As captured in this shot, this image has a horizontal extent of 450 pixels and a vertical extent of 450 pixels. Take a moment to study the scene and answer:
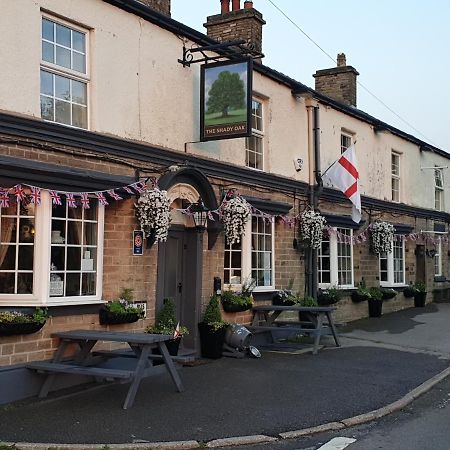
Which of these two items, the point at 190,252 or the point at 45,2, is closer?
the point at 45,2

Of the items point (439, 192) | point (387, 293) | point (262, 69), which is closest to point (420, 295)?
point (387, 293)

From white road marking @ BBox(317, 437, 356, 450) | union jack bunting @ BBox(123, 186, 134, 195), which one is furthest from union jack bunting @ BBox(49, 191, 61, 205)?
white road marking @ BBox(317, 437, 356, 450)

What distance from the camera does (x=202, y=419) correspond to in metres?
6.61

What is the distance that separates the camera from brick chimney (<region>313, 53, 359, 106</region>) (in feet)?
62.1

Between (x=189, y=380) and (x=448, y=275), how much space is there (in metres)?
17.9

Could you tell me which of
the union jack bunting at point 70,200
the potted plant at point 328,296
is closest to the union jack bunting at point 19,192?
the union jack bunting at point 70,200

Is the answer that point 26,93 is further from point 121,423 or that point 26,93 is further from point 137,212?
point 121,423

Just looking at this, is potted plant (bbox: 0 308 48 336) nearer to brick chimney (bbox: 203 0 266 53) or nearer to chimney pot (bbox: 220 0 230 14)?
brick chimney (bbox: 203 0 266 53)

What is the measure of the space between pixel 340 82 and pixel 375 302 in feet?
23.6

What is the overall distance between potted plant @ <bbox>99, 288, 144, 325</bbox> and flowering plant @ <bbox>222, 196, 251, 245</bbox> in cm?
258

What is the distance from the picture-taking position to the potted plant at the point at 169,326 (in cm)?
945

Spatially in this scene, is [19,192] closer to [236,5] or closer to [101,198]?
[101,198]

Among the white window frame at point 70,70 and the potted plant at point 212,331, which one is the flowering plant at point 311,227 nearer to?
the potted plant at point 212,331

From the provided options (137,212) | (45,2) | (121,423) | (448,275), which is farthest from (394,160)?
(121,423)
